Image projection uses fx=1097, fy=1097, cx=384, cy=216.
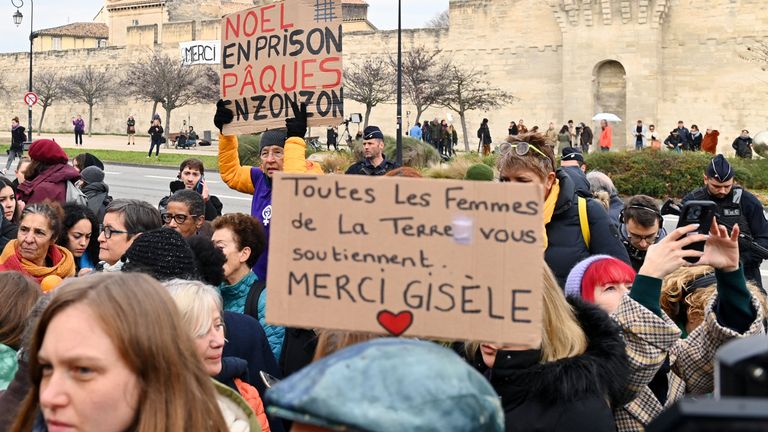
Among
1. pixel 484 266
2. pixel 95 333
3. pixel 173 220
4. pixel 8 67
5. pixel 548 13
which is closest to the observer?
pixel 95 333

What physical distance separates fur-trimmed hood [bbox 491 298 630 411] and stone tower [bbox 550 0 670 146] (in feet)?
134

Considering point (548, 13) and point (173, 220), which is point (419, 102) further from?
point (173, 220)

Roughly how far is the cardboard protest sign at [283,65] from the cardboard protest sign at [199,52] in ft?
165

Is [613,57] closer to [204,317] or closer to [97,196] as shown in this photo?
[97,196]

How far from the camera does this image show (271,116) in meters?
5.96

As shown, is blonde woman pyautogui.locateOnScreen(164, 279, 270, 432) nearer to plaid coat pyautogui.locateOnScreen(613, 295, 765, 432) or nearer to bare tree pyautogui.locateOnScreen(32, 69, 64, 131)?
plaid coat pyautogui.locateOnScreen(613, 295, 765, 432)

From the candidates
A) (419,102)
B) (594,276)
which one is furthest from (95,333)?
(419,102)

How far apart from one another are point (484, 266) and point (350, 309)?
1.08ft

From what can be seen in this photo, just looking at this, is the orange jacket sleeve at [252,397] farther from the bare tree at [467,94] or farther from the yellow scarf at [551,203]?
the bare tree at [467,94]

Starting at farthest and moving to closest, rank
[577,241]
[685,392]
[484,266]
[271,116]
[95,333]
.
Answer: [271,116] → [577,241] → [685,392] → [484,266] → [95,333]

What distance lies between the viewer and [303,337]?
4.62 m

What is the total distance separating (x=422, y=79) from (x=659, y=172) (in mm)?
23159

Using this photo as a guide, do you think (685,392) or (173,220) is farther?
(173,220)

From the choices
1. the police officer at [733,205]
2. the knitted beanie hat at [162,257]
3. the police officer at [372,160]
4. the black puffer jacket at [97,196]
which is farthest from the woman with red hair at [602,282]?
the black puffer jacket at [97,196]
